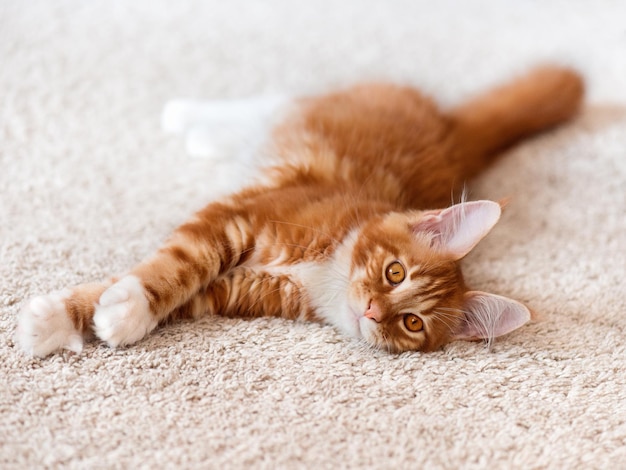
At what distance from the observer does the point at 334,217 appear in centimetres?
167

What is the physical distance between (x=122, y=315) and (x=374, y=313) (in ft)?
1.83

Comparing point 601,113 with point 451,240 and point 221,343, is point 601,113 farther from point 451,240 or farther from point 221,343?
point 221,343

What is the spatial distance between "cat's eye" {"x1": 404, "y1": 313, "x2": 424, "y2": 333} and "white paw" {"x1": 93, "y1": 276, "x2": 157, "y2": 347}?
23.6 inches

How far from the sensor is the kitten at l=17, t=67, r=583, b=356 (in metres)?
1.43

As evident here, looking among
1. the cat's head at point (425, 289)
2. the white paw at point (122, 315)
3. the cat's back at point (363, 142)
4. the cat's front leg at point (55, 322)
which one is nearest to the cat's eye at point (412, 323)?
the cat's head at point (425, 289)

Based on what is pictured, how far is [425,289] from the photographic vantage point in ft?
5.09

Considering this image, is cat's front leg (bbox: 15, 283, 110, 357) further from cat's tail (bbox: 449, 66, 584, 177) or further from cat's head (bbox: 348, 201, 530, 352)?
cat's tail (bbox: 449, 66, 584, 177)

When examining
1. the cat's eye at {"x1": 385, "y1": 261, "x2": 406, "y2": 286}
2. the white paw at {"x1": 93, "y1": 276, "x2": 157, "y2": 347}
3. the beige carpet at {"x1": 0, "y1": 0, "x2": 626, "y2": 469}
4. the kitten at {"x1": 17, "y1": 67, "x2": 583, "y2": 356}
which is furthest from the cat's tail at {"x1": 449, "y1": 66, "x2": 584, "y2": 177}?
the white paw at {"x1": 93, "y1": 276, "x2": 157, "y2": 347}

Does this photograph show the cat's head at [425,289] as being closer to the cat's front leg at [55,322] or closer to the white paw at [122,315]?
the white paw at [122,315]

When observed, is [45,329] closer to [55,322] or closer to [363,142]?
[55,322]

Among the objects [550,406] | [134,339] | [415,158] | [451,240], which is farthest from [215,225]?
[550,406]

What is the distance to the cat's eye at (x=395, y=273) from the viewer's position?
1.56m

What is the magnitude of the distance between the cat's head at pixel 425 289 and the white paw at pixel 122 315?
19.0 inches

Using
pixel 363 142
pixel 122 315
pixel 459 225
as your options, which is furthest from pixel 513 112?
pixel 122 315
